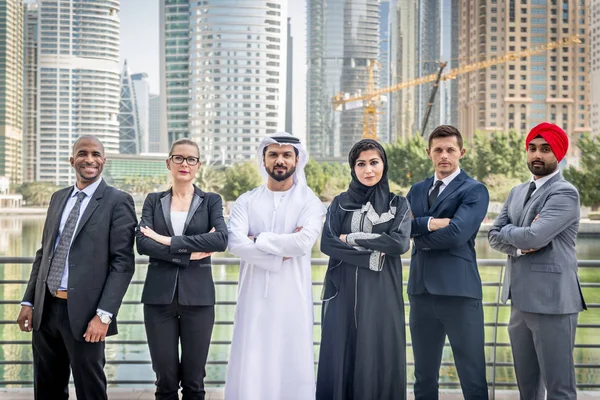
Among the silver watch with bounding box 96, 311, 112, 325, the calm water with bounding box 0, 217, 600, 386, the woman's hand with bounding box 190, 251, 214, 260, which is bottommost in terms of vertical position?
the calm water with bounding box 0, 217, 600, 386

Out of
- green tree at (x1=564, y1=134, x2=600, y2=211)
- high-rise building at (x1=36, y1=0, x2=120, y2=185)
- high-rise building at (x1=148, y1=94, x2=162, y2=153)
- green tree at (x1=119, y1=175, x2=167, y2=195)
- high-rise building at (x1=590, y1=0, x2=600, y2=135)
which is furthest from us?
high-rise building at (x1=148, y1=94, x2=162, y2=153)

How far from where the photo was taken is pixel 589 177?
120 ft

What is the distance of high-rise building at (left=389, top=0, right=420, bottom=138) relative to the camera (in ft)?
229

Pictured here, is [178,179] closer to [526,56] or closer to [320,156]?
[526,56]

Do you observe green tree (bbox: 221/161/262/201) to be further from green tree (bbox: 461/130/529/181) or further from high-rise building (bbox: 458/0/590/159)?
high-rise building (bbox: 458/0/590/159)

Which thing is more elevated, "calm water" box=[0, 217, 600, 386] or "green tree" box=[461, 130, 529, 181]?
"green tree" box=[461, 130, 529, 181]

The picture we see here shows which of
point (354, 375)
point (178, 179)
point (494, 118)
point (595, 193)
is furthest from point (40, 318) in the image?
point (494, 118)

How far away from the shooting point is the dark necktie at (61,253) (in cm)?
222

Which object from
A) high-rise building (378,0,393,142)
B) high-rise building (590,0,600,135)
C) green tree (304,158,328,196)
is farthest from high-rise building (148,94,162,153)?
high-rise building (590,0,600,135)

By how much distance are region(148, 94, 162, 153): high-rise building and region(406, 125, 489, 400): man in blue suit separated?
254ft

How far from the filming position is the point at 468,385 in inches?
93.2

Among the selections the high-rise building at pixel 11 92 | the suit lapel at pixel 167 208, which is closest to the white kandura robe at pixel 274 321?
the suit lapel at pixel 167 208

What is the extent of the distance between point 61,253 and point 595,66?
66110 millimetres

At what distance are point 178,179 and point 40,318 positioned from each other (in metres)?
0.75
